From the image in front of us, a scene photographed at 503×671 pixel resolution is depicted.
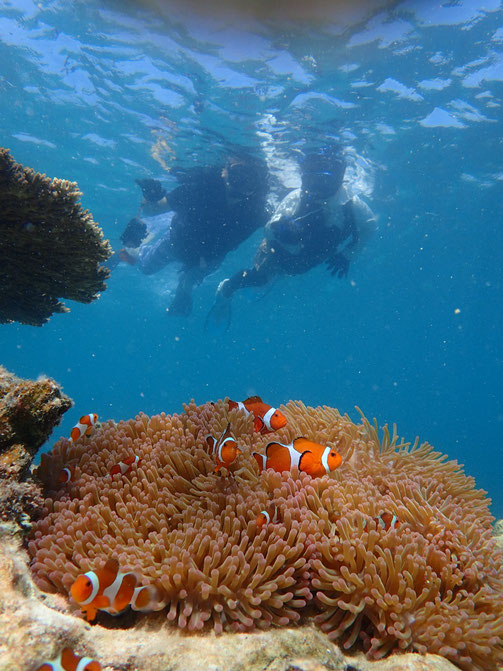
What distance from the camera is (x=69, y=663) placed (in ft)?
4.79

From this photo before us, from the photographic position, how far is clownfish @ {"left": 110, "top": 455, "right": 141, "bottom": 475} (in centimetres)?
258

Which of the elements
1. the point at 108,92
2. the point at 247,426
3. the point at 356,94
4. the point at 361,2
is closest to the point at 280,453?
the point at 247,426

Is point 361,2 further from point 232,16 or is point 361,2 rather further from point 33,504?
point 33,504

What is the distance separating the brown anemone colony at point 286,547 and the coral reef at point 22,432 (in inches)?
7.4

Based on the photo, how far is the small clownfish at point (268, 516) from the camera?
2074 mm

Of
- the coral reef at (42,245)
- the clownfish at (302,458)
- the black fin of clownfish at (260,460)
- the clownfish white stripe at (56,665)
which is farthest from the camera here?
the coral reef at (42,245)

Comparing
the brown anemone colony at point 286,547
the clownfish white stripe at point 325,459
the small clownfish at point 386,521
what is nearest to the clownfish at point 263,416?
the brown anemone colony at point 286,547

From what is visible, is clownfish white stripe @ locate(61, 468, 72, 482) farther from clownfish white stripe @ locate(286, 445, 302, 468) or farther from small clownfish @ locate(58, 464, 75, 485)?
clownfish white stripe @ locate(286, 445, 302, 468)

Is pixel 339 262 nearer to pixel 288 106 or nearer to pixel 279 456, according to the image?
pixel 288 106

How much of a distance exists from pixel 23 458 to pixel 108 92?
15.1m

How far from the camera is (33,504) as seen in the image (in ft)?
7.45

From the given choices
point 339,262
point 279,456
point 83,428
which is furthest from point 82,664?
point 339,262

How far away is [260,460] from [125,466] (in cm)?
92

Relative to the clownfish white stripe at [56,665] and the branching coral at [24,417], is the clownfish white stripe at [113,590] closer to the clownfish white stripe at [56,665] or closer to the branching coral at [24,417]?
the clownfish white stripe at [56,665]
